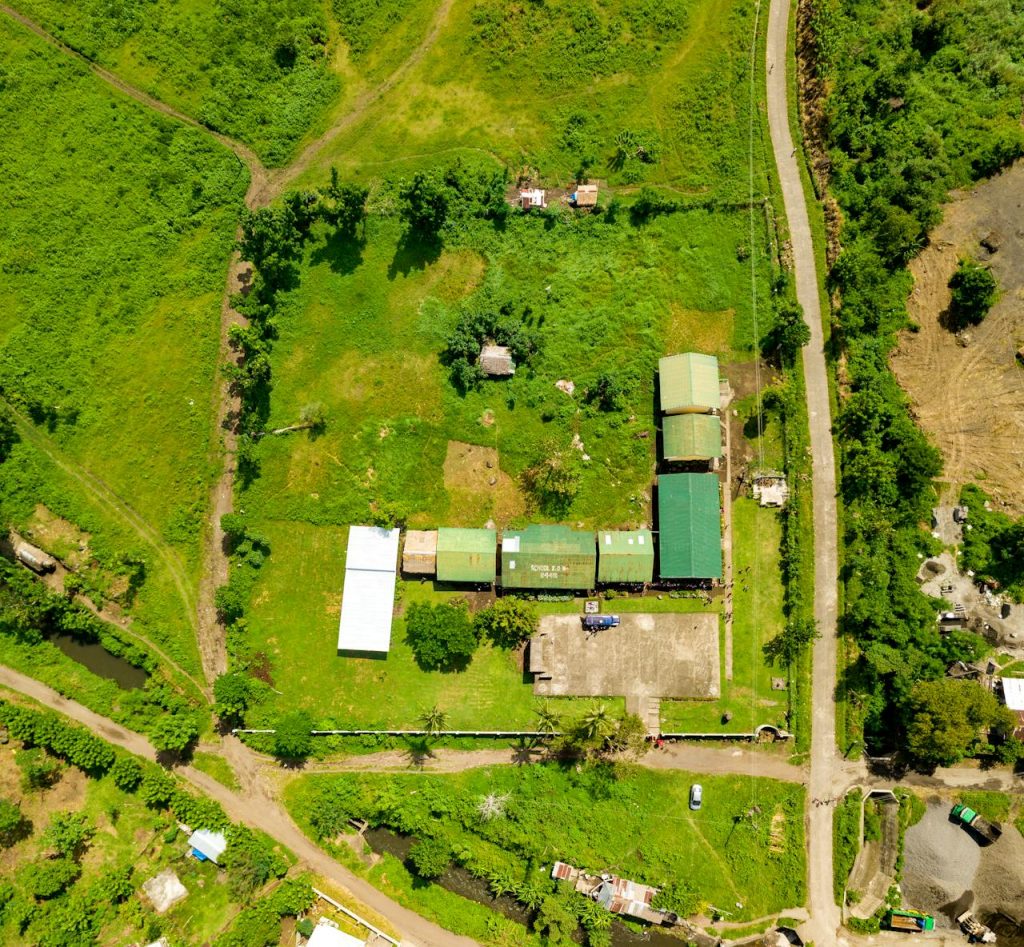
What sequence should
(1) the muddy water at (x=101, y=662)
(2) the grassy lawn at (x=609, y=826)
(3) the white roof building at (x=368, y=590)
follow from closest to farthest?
1. (2) the grassy lawn at (x=609, y=826)
2. (3) the white roof building at (x=368, y=590)
3. (1) the muddy water at (x=101, y=662)

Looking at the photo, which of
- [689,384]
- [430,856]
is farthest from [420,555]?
[689,384]

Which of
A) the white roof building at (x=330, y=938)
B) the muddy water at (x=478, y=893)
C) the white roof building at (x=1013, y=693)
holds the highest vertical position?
the white roof building at (x=1013, y=693)

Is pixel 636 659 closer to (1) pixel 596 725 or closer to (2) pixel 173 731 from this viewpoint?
(1) pixel 596 725

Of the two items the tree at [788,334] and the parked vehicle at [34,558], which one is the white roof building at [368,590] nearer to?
the parked vehicle at [34,558]

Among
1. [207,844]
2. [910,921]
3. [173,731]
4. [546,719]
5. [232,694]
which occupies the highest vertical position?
[232,694]

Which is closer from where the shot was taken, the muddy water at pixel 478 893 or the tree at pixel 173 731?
the tree at pixel 173 731

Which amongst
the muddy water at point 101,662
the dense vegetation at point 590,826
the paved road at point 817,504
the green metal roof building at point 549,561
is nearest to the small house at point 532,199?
the paved road at point 817,504

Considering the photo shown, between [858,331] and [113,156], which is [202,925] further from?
[858,331]

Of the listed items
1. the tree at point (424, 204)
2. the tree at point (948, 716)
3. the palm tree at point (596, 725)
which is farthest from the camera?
the tree at point (424, 204)
